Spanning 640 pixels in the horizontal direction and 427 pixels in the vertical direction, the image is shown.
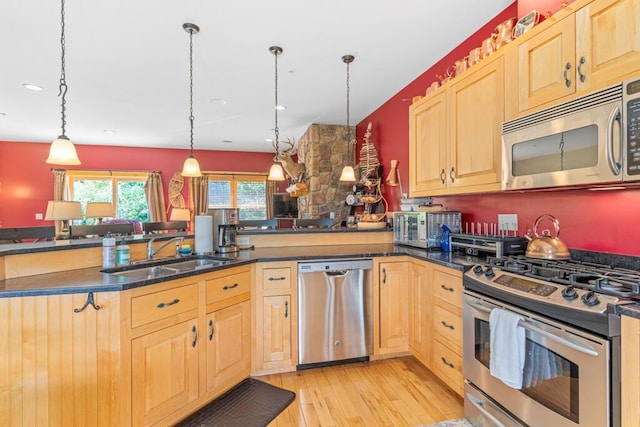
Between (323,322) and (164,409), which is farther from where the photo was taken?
(323,322)

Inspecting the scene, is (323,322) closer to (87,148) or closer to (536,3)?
(536,3)

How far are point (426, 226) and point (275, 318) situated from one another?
1442mm

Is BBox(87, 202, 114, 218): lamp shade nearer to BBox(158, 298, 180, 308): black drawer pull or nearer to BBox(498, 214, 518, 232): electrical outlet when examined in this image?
BBox(158, 298, 180, 308): black drawer pull

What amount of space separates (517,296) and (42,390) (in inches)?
88.1

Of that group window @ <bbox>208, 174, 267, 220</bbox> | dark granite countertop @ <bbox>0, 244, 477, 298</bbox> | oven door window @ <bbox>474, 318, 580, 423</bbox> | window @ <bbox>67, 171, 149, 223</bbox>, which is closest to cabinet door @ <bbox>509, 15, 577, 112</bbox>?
dark granite countertop @ <bbox>0, 244, 477, 298</bbox>

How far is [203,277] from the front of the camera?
1.95 m

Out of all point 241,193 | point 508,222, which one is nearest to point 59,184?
point 241,193

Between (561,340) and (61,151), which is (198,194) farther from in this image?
(561,340)

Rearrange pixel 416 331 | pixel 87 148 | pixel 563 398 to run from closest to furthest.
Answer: pixel 563 398
pixel 416 331
pixel 87 148

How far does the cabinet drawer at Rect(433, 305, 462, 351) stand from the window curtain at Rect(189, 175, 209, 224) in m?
6.36

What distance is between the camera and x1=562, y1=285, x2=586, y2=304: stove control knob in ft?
4.04

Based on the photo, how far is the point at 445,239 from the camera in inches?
102

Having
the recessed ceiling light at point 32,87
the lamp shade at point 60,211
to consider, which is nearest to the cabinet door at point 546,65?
the recessed ceiling light at point 32,87

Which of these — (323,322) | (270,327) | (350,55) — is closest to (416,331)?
(323,322)
